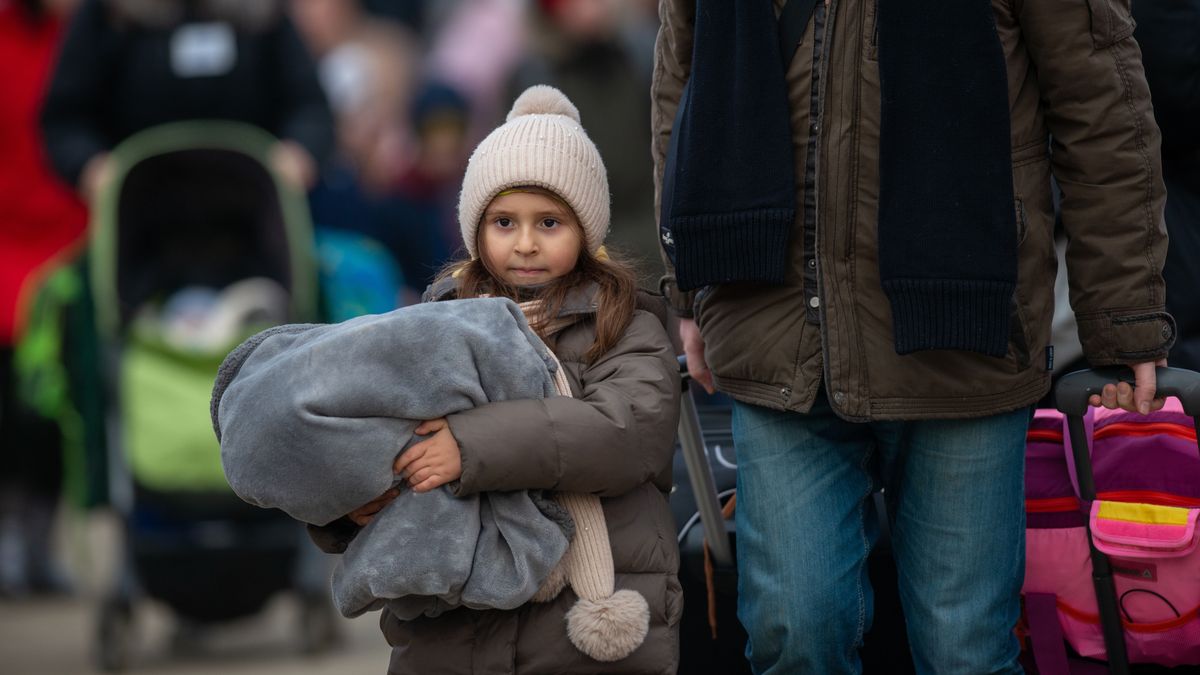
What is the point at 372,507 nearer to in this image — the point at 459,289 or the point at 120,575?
the point at 459,289

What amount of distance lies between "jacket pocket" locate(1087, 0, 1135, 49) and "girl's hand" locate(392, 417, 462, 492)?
1.21m

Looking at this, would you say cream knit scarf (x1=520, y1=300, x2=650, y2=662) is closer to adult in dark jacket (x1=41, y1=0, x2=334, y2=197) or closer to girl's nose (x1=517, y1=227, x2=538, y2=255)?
girl's nose (x1=517, y1=227, x2=538, y2=255)

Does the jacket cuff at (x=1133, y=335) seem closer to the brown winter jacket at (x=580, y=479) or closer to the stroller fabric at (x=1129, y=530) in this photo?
the stroller fabric at (x=1129, y=530)

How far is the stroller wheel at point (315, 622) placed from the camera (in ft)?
18.8

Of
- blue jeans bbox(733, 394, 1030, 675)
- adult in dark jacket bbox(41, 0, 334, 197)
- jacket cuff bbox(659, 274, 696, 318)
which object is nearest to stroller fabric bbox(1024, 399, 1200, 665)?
blue jeans bbox(733, 394, 1030, 675)

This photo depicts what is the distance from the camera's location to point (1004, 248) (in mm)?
2967

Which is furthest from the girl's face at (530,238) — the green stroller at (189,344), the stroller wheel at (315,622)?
the stroller wheel at (315,622)

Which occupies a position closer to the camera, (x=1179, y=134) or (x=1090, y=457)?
(x=1090, y=457)

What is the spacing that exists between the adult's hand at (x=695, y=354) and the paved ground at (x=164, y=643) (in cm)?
238

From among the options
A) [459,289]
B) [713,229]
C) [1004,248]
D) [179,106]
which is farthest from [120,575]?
[1004,248]

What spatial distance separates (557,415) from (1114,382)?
36.2 inches

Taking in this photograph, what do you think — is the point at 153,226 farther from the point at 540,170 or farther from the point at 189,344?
the point at 540,170

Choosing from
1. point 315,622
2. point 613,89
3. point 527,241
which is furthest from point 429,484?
point 613,89

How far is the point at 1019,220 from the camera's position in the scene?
302 cm
